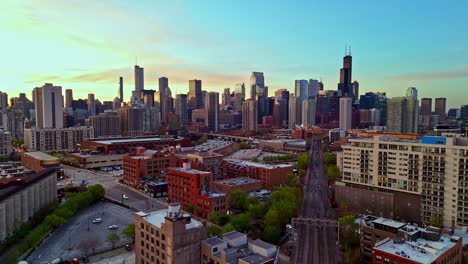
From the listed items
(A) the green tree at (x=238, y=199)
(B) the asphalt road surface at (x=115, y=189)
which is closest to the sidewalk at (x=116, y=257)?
A: (B) the asphalt road surface at (x=115, y=189)

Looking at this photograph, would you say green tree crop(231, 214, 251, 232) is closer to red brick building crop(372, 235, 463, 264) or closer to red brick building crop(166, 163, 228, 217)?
red brick building crop(166, 163, 228, 217)

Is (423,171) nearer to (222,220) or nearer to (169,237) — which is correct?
(222,220)

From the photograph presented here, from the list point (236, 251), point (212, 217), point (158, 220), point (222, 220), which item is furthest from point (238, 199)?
point (236, 251)

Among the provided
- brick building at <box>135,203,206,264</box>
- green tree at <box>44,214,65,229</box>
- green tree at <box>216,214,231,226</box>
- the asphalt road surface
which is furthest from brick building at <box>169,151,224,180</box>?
brick building at <box>135,203,206,264</box>

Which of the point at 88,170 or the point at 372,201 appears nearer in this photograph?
the point at 372,201

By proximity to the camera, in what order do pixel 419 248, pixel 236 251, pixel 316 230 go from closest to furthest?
1. pixel 236 251
2. pixel 419 248
3. pixel 316 230

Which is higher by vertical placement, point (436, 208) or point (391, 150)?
point (391, 150)

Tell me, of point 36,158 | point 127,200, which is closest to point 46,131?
point 36,158

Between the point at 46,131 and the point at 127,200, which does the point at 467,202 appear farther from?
the point at 46,131
